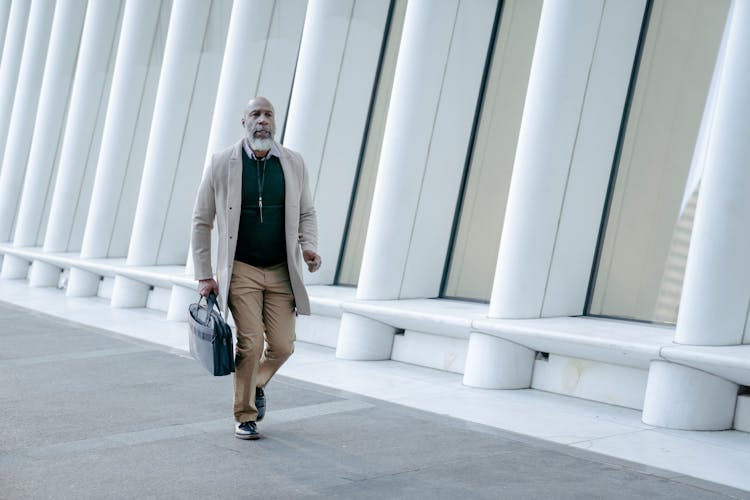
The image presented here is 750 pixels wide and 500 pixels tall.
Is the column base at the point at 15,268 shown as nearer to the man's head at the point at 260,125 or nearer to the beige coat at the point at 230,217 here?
the beige coat at the point at 230,217

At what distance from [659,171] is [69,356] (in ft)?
20.0

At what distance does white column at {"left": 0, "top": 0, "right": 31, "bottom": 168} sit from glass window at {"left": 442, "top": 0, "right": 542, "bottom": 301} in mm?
17257

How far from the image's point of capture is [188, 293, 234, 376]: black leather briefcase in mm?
5793

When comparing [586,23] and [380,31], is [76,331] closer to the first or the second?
[380,31]

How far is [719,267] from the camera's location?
6.98m

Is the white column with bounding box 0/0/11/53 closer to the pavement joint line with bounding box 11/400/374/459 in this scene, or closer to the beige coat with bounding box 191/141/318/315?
the pavement joint line with bounding box 11/400/374/459

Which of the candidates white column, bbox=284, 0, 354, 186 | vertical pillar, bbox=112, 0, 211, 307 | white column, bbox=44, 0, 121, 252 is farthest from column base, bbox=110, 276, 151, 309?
white column, bbox=44, 0, 121, 252

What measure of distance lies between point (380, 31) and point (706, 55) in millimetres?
4983

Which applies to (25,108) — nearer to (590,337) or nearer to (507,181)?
(507,181)

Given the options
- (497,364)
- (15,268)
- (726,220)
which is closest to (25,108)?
(15,268)

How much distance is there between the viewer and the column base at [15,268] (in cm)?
2150

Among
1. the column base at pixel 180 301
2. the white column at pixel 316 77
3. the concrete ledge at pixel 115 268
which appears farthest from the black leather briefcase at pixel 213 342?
the column base at pixel 180 301

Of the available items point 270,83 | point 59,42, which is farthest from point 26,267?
point 270,83

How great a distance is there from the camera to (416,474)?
211 inches
